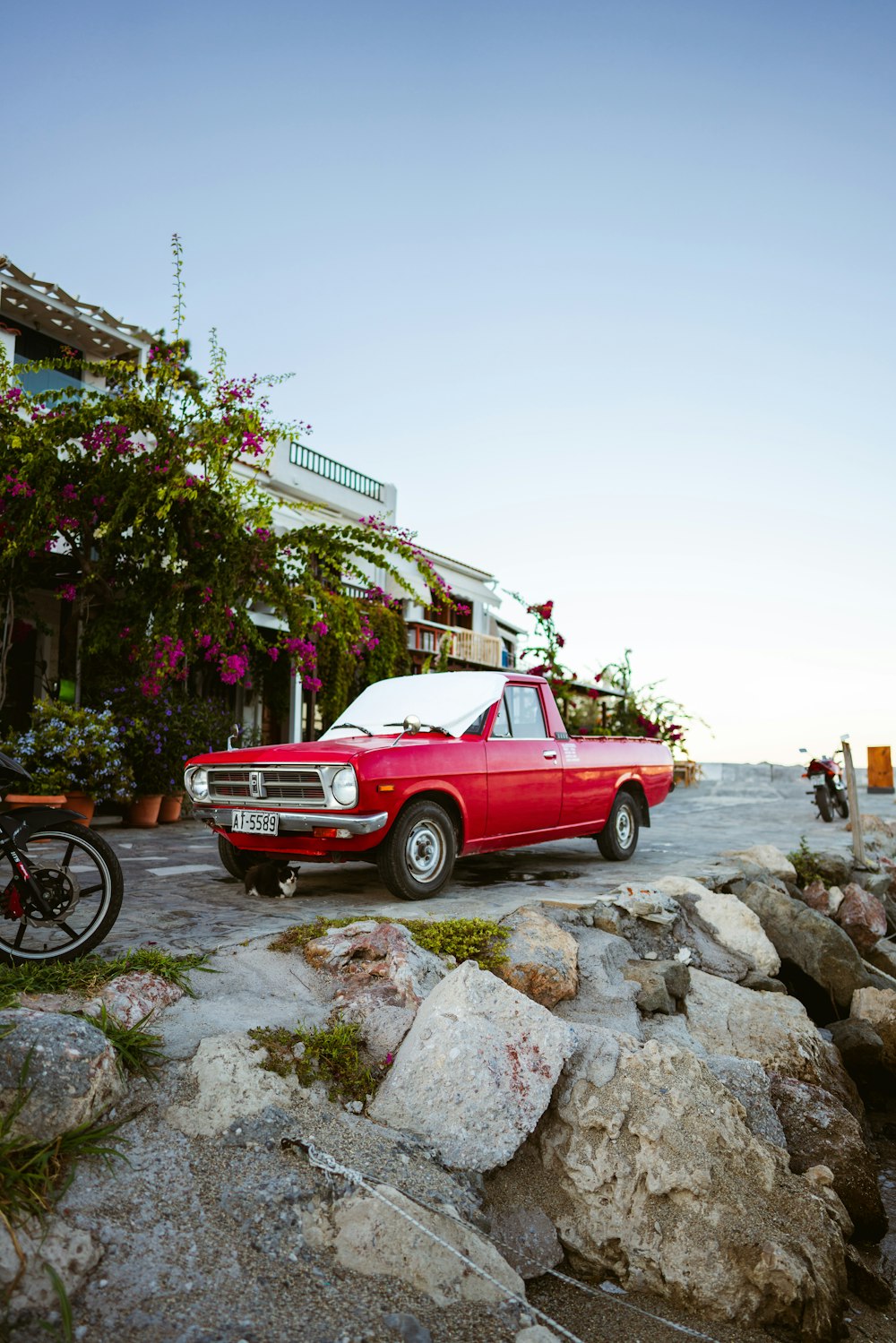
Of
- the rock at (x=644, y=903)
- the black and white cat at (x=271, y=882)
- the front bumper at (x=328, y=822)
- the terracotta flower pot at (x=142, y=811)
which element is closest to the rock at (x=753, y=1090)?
the rock at (x=644, y=903)

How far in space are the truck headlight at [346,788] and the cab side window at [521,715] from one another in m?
1.62

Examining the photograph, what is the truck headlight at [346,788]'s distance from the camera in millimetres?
5477

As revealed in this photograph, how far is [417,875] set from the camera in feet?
19.5

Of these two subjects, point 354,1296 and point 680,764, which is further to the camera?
point 680,764

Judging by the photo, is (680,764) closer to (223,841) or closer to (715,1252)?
(223,841)

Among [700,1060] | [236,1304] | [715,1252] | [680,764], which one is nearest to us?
[236,1304]

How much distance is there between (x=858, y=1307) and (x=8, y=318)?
15.5 meters

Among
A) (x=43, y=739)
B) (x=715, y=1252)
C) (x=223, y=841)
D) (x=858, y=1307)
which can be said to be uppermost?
(x=43, y=739)

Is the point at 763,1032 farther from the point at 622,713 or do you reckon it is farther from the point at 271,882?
the point at 622,713

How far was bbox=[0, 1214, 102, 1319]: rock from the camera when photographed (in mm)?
2064

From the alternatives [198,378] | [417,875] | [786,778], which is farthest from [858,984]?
[786,778]

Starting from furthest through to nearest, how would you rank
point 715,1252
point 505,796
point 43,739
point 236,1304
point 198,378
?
point 198,378
point 43,739
point 505,796
point 715,1252
point 236,1304

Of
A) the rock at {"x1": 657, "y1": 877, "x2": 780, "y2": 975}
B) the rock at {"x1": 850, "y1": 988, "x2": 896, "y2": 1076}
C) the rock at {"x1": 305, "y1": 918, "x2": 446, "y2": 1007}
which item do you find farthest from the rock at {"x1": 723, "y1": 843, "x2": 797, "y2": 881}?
the rock at {"x1": 305, "y1": 918, "x2": 446, "y2": 1007}

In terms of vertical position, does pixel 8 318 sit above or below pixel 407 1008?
above
